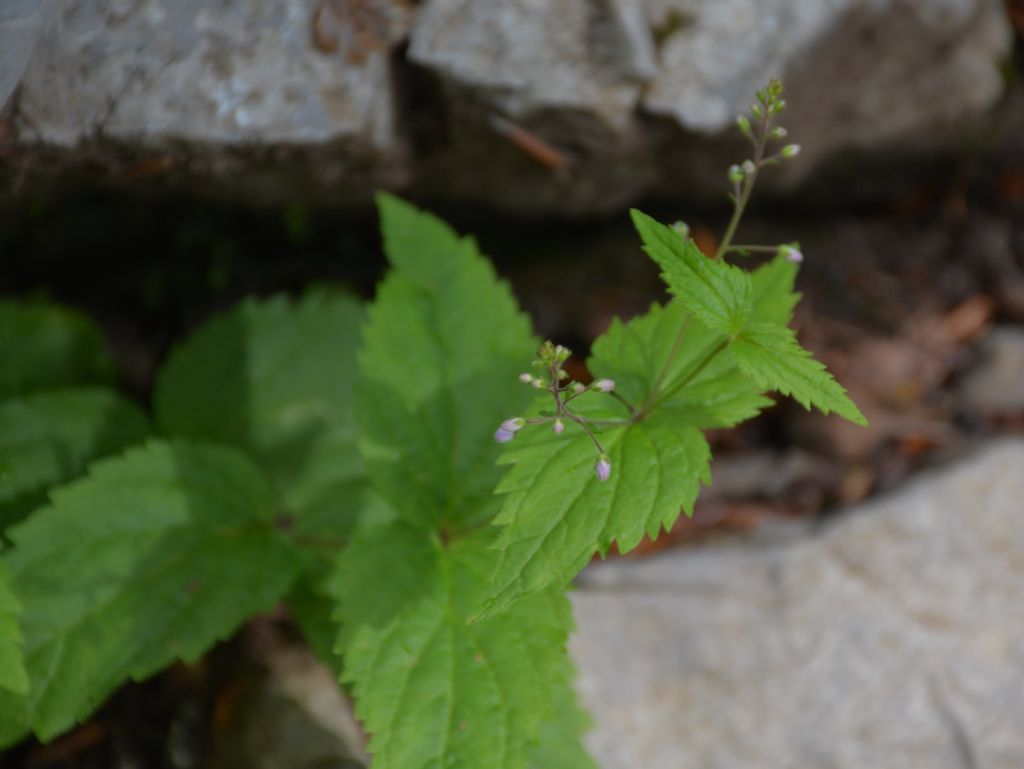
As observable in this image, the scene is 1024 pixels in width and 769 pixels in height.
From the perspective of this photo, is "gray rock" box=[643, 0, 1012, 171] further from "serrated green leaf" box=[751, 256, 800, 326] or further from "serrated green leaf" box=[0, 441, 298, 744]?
"serrated green leaf" box=[0, 441, 298, 744]

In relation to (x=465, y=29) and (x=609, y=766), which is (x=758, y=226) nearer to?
(x=465, y=29)

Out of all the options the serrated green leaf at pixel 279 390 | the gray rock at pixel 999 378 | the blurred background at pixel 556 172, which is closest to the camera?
the blurred background at pixel 556 172

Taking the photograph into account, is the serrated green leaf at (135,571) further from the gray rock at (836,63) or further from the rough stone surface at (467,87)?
the gray rock at (836,63)

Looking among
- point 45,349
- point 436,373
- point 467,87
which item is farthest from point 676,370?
point 45,349

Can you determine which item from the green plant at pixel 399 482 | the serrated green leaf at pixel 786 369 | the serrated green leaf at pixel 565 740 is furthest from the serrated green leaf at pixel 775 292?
the serrated green leaf at pixel 565 740

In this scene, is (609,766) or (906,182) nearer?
(609,766)

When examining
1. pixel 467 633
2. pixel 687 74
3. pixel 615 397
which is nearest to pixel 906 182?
pixel 687 74

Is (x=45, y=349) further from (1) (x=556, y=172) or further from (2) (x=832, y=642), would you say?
(2) (x=832, y=642)
